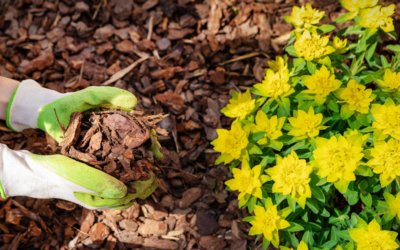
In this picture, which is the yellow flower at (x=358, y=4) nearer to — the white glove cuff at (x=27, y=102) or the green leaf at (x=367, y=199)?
the green leaf at (x=367, y=199)

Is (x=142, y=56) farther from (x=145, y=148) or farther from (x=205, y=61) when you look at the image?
(x=145, y=148)

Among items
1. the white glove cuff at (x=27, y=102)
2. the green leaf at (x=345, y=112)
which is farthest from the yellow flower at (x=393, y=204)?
the white glove cuff at (x=27, y=102)

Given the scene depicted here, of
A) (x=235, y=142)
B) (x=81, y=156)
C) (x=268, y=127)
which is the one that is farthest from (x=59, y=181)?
(x=268, y=127)

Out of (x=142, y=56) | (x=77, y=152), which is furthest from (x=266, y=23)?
(x=77, y=152)

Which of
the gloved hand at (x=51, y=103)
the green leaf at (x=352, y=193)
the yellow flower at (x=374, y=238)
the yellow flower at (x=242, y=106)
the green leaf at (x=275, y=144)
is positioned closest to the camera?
the yellow flower at (x=374, y=238)

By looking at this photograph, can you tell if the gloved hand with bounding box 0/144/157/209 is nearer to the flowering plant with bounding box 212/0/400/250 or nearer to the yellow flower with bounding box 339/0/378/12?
the flowering plant with bounding box 212/0/400/250

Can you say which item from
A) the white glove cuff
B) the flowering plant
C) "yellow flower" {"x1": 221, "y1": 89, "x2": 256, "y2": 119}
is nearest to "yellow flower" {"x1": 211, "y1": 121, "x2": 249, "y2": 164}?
the flowering plant

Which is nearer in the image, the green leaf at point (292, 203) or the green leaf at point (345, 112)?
the green leaf at point (292, 203)
